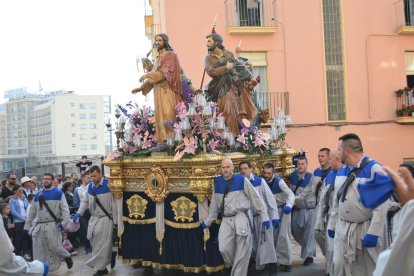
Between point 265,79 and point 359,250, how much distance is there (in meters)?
12.4

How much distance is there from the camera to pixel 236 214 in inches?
298

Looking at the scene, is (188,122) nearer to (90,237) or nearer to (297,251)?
(90,237)

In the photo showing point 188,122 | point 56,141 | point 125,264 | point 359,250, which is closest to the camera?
point 359,250

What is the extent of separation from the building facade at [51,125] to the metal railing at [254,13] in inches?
2154

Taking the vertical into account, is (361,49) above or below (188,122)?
above

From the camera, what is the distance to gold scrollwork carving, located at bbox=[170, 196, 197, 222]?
8.04 metres

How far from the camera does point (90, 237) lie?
29.2ft

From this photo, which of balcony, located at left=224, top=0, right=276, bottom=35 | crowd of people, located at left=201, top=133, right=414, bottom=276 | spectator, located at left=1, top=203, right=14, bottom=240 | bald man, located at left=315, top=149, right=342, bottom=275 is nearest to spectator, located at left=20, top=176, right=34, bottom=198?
spectator, located at left=1, top=203, right=14, bottom=240

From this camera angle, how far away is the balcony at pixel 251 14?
17.7 metres

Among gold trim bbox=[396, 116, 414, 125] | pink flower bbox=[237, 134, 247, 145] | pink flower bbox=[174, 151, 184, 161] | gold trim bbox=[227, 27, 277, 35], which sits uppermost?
gold trim bbox=[227, 27, 277, 35]

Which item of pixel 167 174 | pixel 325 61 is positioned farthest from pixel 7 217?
pixel 325 61

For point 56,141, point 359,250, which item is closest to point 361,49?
point 359,250

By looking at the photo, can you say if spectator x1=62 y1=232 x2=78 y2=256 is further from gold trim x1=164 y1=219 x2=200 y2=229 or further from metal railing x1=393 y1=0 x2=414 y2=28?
metal railing x1=393 y1=0 x2=414 y2=28

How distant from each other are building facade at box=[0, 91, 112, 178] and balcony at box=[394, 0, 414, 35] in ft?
183
